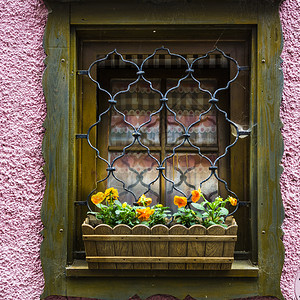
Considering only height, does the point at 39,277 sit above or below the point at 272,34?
below

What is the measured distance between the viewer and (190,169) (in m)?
1.96

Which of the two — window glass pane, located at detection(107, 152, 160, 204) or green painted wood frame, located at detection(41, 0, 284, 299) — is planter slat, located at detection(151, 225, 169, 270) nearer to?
green painted wood frame, located at detection(41, 0, 284, 299)

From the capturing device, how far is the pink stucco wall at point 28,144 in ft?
5.68

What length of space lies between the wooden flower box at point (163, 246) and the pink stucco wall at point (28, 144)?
31 cm

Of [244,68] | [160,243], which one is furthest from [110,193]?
[244,68]

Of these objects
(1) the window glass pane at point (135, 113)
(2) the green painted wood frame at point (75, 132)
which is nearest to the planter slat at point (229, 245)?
(2) the green painted wood frame at point (75, 132)

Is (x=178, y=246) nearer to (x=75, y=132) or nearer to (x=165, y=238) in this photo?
(x=165, y=238)

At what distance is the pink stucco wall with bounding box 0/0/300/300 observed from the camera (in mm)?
1730

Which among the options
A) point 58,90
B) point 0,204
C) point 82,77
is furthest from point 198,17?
point 0,204

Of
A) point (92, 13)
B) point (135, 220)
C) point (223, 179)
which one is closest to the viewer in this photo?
point (135, 220)

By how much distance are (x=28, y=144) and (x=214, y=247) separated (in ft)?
3.14

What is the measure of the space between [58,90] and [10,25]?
40cm

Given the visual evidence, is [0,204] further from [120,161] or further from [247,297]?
[247,297]

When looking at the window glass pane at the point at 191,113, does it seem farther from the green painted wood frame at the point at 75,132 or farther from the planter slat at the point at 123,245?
the planter slat at the point at 123,245
